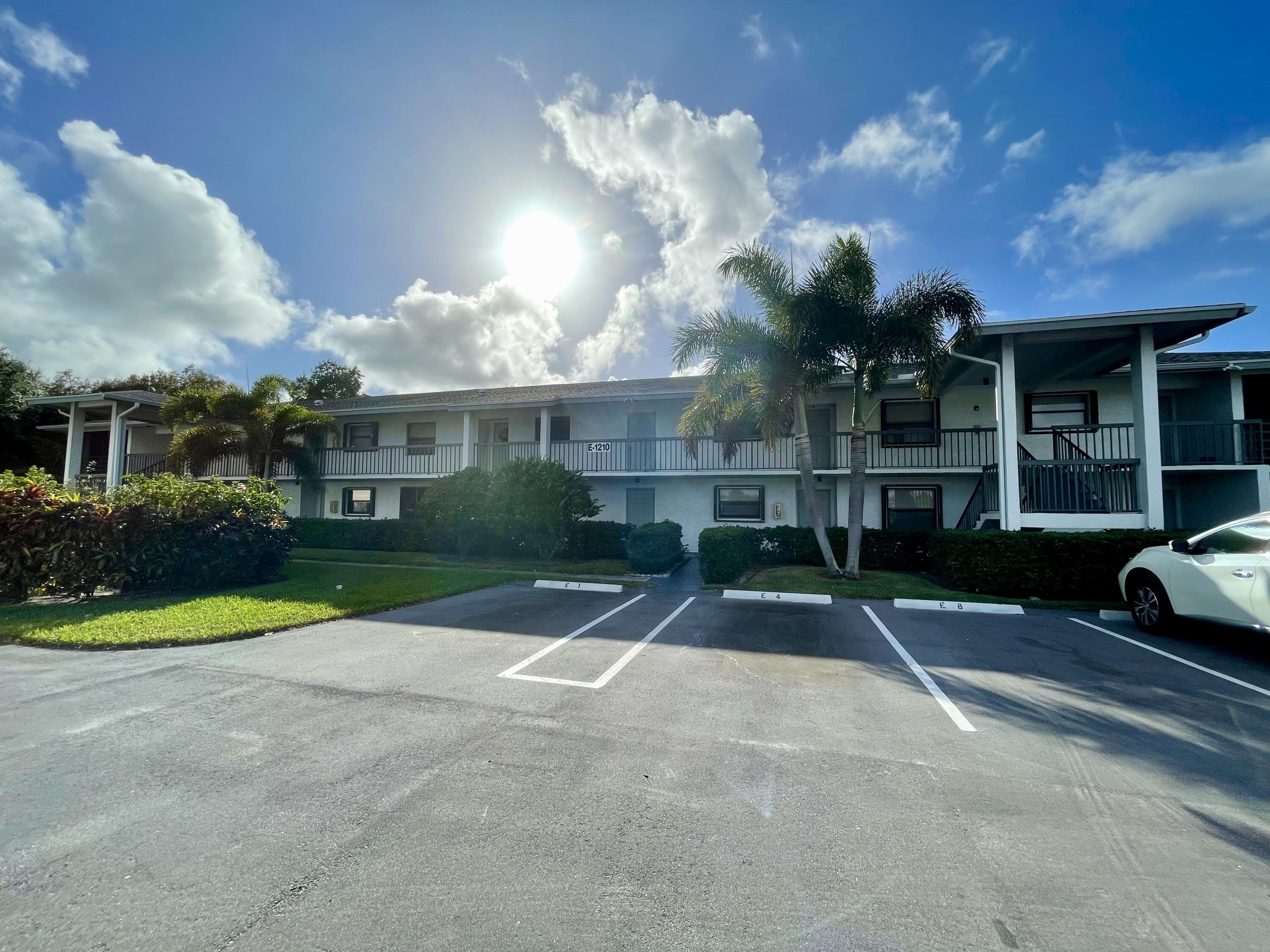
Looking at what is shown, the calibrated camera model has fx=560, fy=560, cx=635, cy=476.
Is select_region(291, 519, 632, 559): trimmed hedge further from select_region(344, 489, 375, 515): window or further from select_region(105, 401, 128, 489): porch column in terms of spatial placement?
select_region(105, 401, 128, 489): porch column

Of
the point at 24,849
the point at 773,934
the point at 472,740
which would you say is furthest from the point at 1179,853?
the point at 24,849

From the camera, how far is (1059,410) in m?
16.9

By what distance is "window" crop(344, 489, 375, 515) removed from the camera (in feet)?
76.3

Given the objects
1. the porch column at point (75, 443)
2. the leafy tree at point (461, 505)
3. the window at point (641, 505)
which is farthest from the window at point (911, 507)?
the porch column at point (75, 443)

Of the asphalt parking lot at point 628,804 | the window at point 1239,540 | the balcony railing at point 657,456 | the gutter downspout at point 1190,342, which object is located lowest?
the asphalt parking lot at point 628,804

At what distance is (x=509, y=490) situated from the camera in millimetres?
15812

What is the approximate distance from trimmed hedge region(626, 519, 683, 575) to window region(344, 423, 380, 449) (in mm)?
14121

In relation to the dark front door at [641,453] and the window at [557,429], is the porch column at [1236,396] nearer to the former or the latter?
the dark front door at [641,453]

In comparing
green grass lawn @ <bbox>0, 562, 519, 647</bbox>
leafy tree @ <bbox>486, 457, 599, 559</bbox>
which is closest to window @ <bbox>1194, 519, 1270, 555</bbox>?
green grass lawn @ <bbox>0, 562, 519, 647</bbox>

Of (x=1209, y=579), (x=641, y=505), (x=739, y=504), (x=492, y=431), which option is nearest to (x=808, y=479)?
(x=739, y=504)

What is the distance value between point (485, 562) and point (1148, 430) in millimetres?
16721

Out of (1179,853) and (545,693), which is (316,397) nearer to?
(545,693)

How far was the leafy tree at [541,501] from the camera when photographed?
15508mm

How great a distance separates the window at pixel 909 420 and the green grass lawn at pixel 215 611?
41.7ft
